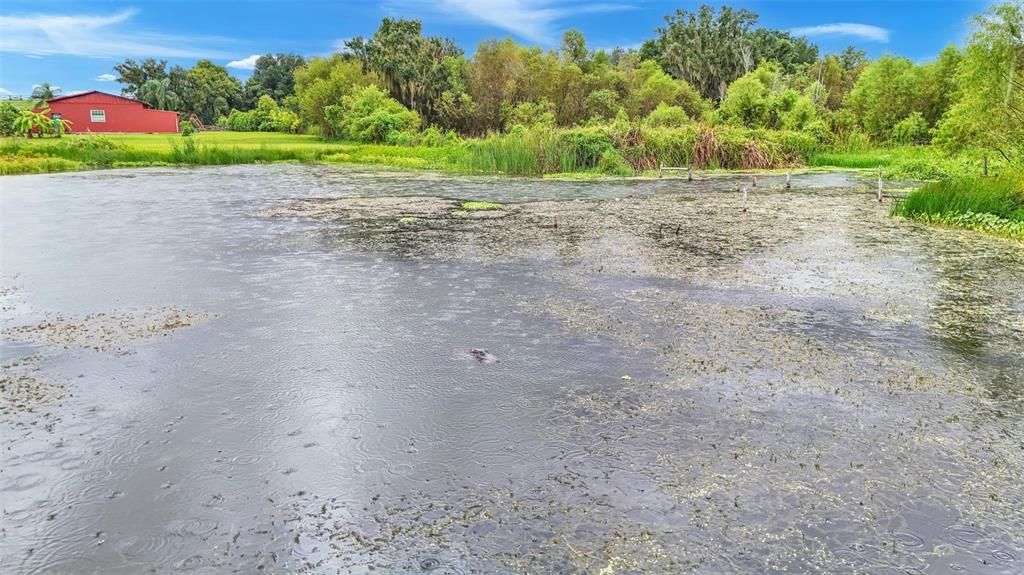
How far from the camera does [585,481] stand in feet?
13.4

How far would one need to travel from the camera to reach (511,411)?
509 centimetres

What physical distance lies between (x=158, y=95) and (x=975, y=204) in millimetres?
68941

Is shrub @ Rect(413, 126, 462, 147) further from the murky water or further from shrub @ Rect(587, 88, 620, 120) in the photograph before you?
the murky water

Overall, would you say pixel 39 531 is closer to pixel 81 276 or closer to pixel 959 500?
pixel 959 500

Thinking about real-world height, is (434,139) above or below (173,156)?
above

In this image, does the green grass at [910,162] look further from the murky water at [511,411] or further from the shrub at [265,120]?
the shrub at [265,120]

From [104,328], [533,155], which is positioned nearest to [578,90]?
[533,155]

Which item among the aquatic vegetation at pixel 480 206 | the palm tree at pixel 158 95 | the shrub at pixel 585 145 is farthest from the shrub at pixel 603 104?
the palm tree at pixel 158 95

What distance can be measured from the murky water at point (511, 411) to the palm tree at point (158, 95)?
6229 cm

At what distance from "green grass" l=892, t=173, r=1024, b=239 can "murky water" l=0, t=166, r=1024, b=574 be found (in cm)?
281

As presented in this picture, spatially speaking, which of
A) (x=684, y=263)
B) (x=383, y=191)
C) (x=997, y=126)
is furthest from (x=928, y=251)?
(x=383, y=191)

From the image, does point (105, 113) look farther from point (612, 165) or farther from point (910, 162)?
point (910, 162)

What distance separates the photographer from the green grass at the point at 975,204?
13.5m

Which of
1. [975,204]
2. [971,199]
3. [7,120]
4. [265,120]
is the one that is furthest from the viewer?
[265,120]
